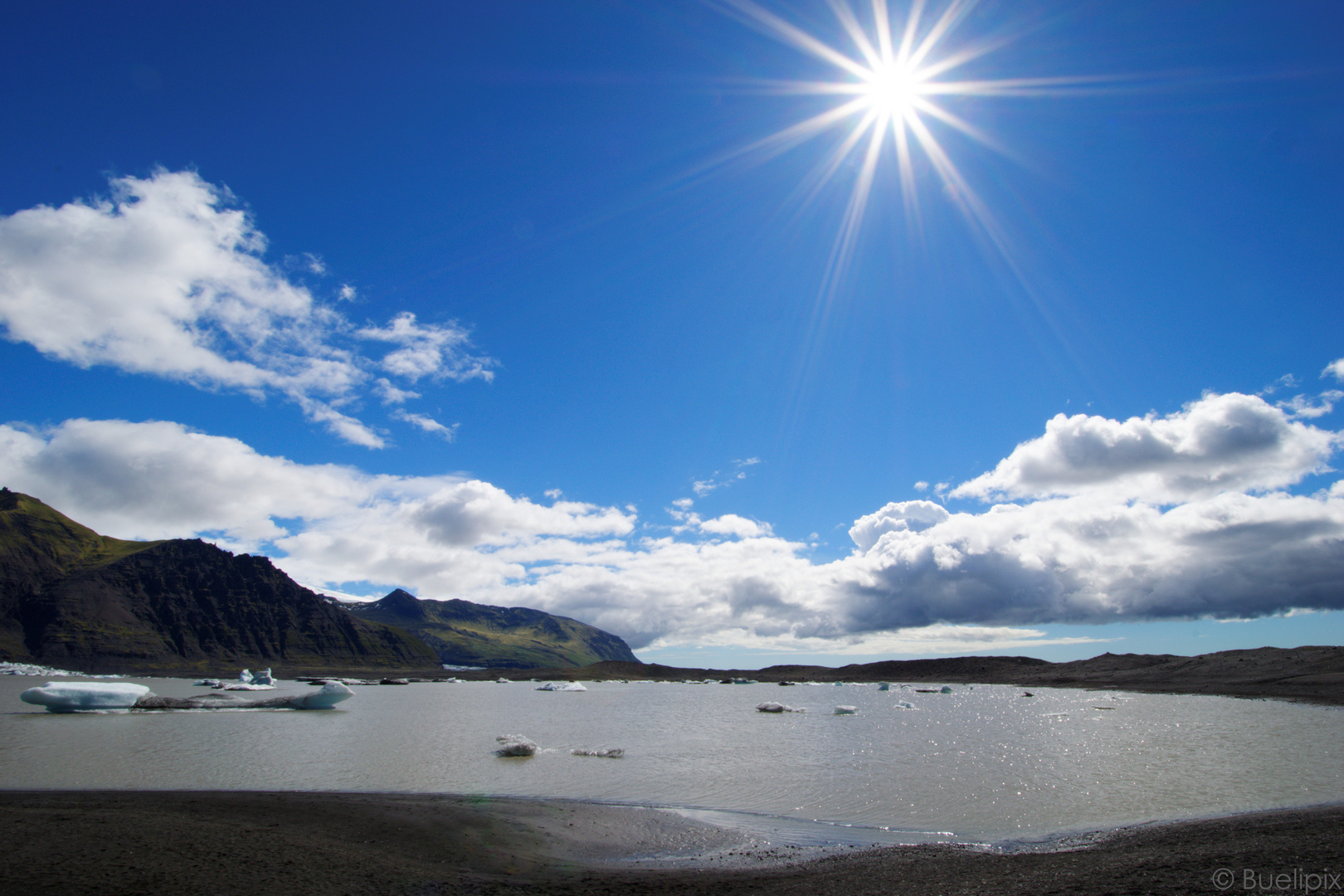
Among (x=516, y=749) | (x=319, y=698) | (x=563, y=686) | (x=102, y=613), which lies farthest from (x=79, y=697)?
(x=102, y=613)

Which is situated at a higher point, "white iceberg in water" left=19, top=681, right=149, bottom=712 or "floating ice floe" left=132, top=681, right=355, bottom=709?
"white iceberg in water" left=19, top=681, right=149, bottom=712

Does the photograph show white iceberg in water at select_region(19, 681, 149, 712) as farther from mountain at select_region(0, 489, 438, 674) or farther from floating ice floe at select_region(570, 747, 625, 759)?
mountain at select_region(0, 489, 438, 674)

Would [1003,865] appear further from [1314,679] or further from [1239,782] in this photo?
[1314,679]

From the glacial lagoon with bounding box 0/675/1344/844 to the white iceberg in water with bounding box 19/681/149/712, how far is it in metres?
1.09

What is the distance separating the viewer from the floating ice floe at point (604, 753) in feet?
101

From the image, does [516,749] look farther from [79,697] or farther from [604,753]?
[79,697]

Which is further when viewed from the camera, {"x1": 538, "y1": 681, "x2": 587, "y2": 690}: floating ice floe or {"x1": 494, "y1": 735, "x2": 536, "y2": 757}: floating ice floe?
{"x1": 538, "y1": 681, "x2": 587, "y2": 690}: floating ice floe

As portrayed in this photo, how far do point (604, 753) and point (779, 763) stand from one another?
27.9ft

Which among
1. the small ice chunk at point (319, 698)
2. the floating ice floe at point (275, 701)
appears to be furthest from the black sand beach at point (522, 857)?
the small ice chunk at point (319, 698)

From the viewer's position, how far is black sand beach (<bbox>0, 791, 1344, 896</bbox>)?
1099cm

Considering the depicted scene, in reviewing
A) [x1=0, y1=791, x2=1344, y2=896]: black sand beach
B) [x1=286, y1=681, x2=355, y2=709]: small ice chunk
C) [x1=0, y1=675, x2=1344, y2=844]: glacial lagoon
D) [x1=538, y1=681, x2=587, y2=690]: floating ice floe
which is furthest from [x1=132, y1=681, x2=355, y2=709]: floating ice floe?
[x1=538, y1=681, x2=587, y2=690]: floating ice floe

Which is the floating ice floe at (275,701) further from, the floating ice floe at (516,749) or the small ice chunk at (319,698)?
the floating ice floe at (516,749)

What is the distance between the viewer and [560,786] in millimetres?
23406

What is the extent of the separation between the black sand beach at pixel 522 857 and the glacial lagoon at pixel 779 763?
304 cm
